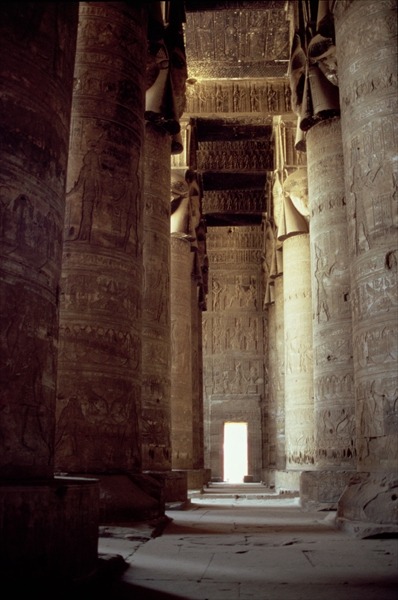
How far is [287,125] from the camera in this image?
49.3 feet

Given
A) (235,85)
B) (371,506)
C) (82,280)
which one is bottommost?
(371,506)

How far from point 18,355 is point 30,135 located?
107cm

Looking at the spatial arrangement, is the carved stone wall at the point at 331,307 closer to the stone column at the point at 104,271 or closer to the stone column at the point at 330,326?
the stone column at the point at 330,326

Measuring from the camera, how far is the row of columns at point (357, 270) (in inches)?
216

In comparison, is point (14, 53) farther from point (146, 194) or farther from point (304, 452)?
point (304, 452)

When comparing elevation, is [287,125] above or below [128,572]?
above

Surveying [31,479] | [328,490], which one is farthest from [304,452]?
[31,479]

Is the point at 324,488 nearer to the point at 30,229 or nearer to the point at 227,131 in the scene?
the point at 30,229

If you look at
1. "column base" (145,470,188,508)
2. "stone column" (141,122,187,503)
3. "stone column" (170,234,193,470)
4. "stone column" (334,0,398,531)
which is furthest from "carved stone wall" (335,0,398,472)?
"stone column" (170,234,193,470)

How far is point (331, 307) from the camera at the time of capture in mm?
8578

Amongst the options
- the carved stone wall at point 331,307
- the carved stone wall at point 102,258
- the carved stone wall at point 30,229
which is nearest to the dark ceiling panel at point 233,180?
the carved stone wall at point 331,307

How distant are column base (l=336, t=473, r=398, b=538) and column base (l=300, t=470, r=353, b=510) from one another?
7.37ft

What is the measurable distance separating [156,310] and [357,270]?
12.1ft

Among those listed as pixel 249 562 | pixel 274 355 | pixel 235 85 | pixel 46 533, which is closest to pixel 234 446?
pixel 274 355
